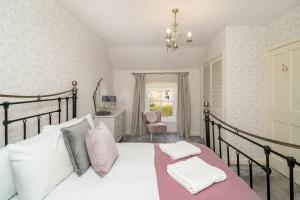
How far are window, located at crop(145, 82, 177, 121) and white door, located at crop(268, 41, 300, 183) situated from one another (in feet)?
A: 8.65

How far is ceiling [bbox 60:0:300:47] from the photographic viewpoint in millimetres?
2195

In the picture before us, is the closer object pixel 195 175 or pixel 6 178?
pixel 6 178

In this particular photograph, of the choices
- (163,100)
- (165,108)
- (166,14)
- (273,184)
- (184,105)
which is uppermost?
(166,14)

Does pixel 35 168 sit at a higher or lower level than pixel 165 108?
lower

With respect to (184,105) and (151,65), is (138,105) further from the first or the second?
(184,105)

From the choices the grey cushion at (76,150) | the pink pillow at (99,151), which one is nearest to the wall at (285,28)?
the pink pillow at (99,151)

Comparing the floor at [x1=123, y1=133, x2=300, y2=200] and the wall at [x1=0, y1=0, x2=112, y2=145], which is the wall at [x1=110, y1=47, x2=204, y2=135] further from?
the floor at [x1=123, y1=133, x2=300, y2=200]

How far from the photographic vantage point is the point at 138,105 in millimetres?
4867

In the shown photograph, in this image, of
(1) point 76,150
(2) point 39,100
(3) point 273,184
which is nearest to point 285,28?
(3) point 273,184

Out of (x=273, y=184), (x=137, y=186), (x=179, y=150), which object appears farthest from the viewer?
(x=273, y=184)

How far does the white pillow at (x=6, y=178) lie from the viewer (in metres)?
1.07

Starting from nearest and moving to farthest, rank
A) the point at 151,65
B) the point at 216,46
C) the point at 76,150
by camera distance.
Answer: the point at 76,150
the point at 216,46
the point at 151,65

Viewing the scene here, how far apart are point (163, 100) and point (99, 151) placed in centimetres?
388

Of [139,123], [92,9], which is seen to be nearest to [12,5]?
[92,9]
